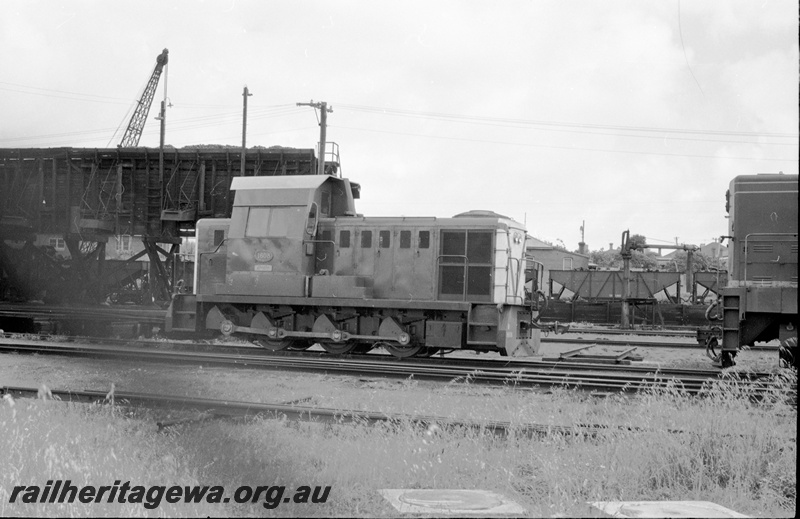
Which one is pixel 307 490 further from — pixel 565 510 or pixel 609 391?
pixel 609 391

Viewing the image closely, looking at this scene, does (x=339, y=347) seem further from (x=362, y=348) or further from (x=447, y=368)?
(x=447, y=368)

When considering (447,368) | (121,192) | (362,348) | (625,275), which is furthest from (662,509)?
(121,192)

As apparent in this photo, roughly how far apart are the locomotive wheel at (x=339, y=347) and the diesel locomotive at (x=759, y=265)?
7040 mm

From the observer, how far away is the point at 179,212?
27484 mm

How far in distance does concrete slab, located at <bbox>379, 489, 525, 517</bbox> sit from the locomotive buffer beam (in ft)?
30.4

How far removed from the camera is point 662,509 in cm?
402

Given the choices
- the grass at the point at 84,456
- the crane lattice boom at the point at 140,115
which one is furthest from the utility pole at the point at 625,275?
the crane lattice boom at the point at 140,115

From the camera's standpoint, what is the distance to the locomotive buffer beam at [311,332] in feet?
45.2

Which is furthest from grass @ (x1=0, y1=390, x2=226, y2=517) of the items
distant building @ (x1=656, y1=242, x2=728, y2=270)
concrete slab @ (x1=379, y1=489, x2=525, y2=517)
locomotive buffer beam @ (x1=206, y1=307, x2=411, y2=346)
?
distant building @ (x1=656, y1=242, x2=728, y2=270)

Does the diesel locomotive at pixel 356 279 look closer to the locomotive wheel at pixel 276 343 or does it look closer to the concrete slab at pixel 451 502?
the locomotive wheel at pixel 276 343

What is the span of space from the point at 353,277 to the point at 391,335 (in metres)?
1.39

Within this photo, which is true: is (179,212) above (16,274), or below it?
above

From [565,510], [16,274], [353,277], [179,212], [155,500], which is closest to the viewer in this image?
[155,500]

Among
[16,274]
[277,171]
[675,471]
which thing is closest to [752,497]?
[675,471]
